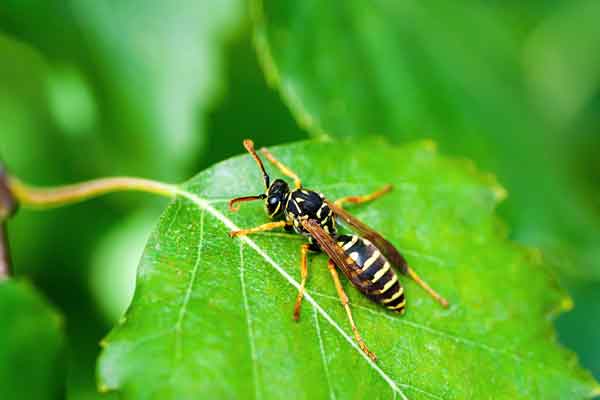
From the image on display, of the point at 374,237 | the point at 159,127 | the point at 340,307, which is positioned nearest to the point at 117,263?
the point at 159,127

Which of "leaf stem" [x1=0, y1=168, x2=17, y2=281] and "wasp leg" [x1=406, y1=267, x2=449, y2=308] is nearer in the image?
"leaf stem" [x1=0, y1=168, x2=17, y2=281]

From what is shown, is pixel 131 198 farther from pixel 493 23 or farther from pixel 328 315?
pixel 493 23

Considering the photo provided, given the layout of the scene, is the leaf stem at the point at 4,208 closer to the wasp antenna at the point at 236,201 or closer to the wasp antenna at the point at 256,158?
the wasp antenna at the point at 236,201

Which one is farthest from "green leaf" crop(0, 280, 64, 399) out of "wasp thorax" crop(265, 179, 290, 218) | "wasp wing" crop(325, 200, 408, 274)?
"wasp wing" crop(325, 200, 408, 274)

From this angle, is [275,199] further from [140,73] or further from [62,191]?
[140,73]

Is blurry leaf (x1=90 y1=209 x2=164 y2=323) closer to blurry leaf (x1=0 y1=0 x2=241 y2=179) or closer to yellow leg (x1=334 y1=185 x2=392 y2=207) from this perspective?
blurry leaf (x1=0 y1=0 x2=241 y2=179)

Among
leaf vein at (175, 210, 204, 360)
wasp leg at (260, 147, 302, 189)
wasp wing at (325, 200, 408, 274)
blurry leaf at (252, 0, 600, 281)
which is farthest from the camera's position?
blurry leaf at (252, 0, 600, 281)

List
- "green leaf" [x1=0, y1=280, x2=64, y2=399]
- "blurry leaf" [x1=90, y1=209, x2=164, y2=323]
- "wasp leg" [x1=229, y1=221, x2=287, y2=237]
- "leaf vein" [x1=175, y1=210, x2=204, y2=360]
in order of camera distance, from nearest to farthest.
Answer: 1. "green leaf" [x1=0, y1=280, x2=64, y2=399]
2. "leaf vein" [x1=175, y1=210, x2=204, y2=360]
3. "wasp leg" [x1=229, y1=221, x2=287, y2=237]
4. "blurry leaf" [x1=90, y1=209, x2=164, y2=323]
